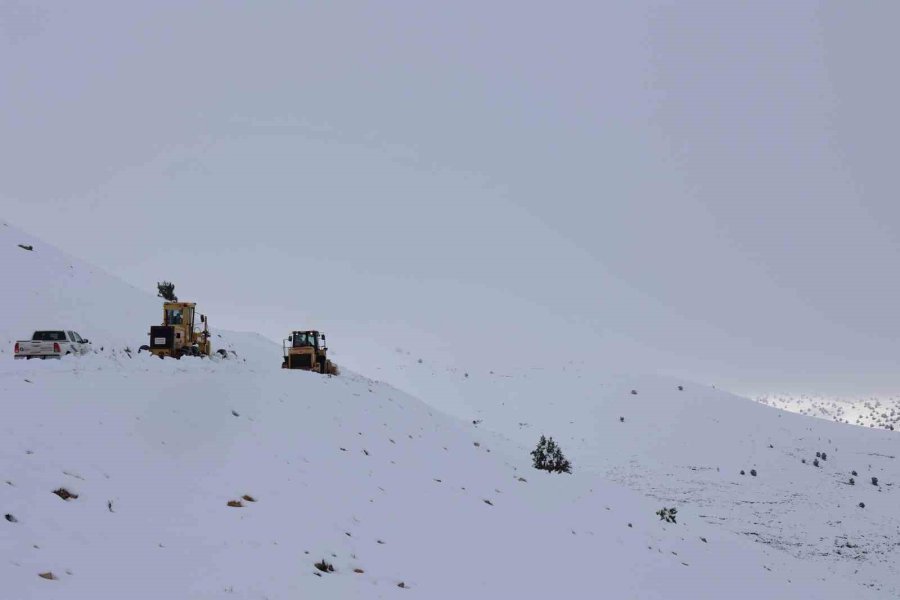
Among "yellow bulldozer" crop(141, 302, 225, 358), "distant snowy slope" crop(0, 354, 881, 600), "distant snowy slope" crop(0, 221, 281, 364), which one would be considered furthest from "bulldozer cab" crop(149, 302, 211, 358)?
"distant snowy slope" crop(0, 354, 881, 600)

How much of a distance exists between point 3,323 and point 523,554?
26.7m

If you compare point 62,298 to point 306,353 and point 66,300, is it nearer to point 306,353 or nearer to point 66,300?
point 66,300

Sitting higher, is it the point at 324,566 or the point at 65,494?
the point at 65,494

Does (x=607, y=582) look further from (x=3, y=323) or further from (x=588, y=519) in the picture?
(x=3, y=323)

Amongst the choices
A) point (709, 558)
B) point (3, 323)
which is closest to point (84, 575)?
point (709, 558)

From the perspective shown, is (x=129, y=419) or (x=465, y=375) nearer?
(x=129, y=419)

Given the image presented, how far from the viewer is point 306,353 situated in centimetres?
2952

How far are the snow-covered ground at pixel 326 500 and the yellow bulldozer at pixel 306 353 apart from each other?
149 inches

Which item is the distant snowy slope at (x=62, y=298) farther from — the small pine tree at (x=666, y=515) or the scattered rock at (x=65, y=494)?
the small pine tree at (x=666, y=515)

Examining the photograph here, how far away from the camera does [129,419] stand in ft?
44.3

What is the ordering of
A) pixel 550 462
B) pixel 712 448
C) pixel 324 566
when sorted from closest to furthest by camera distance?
pixel 324 566
pixel 550 462
pixel 712 448

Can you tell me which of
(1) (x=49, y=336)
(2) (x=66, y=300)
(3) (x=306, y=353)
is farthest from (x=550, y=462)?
(2) (x=66, y=300)

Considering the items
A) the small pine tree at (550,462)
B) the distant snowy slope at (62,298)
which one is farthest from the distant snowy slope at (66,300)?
the small pine tree at (550,462)

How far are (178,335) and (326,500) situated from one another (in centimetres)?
1819
